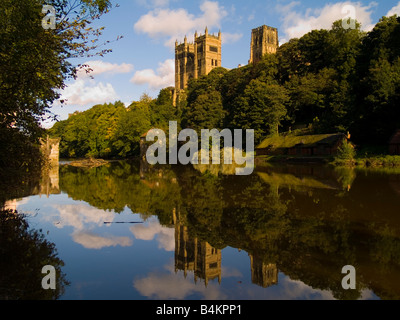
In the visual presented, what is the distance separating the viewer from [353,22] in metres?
59.1

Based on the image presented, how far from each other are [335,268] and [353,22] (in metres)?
63.2

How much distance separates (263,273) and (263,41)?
448 feet

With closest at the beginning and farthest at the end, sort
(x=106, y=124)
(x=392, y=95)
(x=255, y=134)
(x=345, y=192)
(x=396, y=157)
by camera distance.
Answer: (x=345, y=192), (x=396, y=157), (x=392, y=95), (x=255, y=134), (x=106, y=124)

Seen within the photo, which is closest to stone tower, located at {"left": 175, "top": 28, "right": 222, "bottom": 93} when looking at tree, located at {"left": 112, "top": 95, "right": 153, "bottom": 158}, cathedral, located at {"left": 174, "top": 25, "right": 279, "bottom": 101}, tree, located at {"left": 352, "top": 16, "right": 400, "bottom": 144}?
cathedral, located at {"left": 174, "top": 25, "right": 279, "bottom": 101}

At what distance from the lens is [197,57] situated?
15212cm

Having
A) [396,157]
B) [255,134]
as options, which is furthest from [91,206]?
[255,134]

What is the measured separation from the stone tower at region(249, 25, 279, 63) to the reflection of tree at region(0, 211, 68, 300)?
131 m

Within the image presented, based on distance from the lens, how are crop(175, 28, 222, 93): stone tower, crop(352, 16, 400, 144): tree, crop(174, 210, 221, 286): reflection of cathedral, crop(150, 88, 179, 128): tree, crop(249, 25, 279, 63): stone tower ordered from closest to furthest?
crop(174, 210, 221, 286): reflection of cathedral < crop(352, 16, 400, 144): tree < crop(150, 88, 179, 128): tree < crop(249, 25, 279, 63): stone tower < crop(175, 28, 222, 93): stone tower

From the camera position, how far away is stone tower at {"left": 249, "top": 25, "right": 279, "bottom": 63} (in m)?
132

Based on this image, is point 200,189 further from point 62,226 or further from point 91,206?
point 62,226

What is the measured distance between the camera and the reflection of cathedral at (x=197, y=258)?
6.73 metres

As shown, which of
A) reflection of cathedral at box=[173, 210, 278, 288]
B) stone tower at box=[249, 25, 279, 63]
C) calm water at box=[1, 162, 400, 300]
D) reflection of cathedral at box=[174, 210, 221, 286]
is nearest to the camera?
calm water at box=[1, 162, 400, 300]

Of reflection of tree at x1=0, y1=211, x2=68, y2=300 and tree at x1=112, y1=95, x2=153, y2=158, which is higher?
tree at x1=112, y1=95, x2=153, y2=158

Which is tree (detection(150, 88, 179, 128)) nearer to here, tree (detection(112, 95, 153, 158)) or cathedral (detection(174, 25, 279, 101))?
tree (detection(112, 95, 153, 158))
